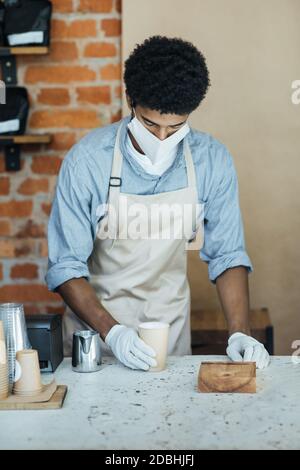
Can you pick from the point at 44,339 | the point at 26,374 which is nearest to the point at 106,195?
the point at 44,339

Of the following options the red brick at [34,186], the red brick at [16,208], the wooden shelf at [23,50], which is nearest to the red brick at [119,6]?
the wooden shelf at [23,50]

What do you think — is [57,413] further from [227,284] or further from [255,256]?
[255,256]

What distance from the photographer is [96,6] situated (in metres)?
3.14

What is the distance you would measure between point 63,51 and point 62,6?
0.62 feet

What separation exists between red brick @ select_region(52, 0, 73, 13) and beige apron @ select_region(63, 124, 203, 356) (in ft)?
3.38

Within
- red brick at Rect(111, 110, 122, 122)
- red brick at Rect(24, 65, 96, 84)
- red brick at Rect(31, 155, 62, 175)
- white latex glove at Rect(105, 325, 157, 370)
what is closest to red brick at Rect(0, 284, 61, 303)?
red brick at Rect(31, 155, 62, 175)

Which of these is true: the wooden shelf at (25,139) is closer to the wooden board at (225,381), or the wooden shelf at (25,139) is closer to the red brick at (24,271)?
the red brick at (24,271)

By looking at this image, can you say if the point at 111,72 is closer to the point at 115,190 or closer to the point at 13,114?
the point at 13,114

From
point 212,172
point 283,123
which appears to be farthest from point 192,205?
point 283,123

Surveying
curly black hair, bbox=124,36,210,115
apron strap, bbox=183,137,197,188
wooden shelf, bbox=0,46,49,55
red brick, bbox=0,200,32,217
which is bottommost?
red brick, bbox=0,200,32,217

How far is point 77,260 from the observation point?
7.39 feet

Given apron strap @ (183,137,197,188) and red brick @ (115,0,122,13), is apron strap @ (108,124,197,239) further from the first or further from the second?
red brick @ (115,0,122,13)

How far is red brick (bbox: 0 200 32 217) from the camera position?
3.23 metres
